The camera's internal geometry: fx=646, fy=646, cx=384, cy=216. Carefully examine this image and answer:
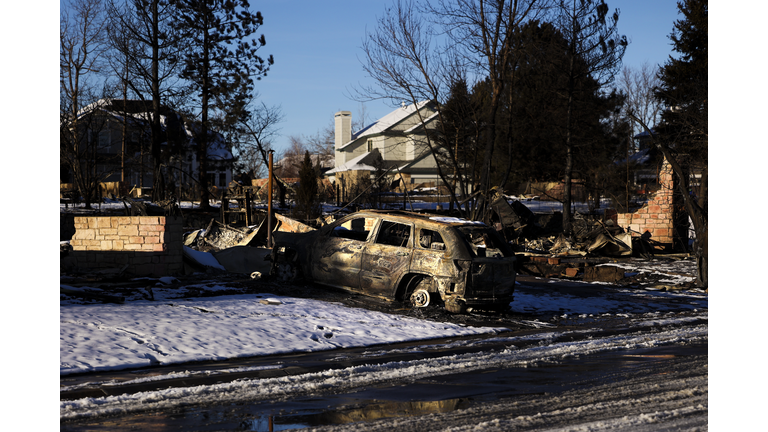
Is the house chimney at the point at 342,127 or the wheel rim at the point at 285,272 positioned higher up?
the house chimney at the point at 342,127

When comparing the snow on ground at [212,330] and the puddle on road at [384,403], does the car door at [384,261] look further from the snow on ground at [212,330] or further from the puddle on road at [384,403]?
the puddle on road at [384,403]

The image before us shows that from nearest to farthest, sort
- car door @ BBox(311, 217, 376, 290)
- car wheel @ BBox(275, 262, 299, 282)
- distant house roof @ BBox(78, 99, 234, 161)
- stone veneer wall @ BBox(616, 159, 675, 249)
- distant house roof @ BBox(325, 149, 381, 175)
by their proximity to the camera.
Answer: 1. car door @ BBox(311, 217, 376, 290)
2. car wheel @ BBox(275, 262, 299, 282)
3. stone veneer wall @ BBox(616, 159, 675, 249)
4. distant house roof @ BBox(78, 99, 234, 161)
5. distant house roof @ BBox(325, 149, 381, 175)

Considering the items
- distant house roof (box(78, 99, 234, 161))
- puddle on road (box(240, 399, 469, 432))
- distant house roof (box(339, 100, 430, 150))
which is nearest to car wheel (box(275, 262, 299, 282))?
puddle on road (box(240, 399, 469, 432))

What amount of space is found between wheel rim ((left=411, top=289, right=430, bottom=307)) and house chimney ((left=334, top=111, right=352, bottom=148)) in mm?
57734

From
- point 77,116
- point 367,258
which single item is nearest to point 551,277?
point 367,258

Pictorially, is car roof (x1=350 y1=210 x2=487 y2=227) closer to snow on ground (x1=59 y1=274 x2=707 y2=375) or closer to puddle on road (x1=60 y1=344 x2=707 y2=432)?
snow on ground (x1=59 y1=274 x2=707 y2=375)

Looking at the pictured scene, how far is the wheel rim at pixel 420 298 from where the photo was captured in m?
9.98

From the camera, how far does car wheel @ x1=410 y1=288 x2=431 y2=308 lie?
32.8ft

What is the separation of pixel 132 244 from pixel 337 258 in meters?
4.35

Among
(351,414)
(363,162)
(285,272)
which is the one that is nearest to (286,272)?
(285,272)

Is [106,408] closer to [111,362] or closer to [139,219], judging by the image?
[111,362]

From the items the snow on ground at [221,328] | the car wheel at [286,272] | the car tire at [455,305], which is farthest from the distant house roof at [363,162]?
the car tire at [455,305]

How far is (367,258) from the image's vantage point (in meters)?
10.5

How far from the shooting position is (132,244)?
40.9 feet
